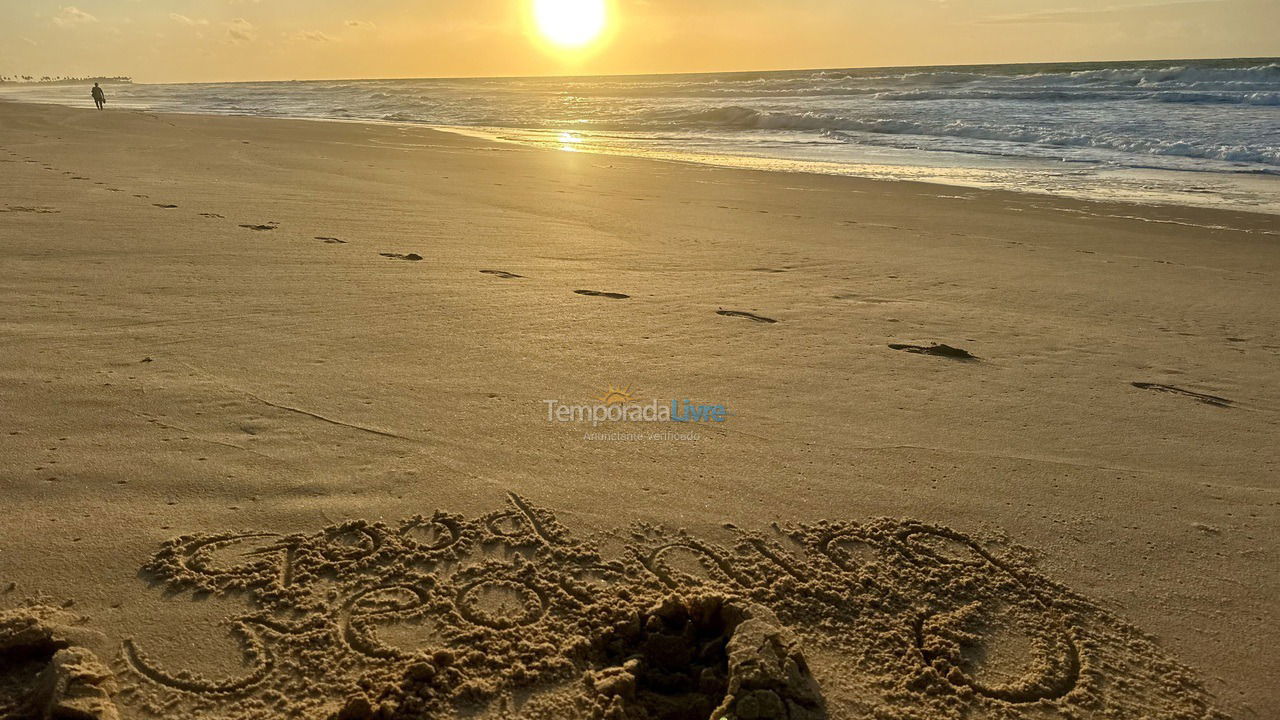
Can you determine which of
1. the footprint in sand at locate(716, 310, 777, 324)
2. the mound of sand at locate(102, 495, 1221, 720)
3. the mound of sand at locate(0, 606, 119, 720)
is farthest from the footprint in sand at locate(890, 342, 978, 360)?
the mound of sand at locate(0, 606, 119, 720)

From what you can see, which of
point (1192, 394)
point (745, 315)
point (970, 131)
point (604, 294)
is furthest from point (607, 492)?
point (970, 131)

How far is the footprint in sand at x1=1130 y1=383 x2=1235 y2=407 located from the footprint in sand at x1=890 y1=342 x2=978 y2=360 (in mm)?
640

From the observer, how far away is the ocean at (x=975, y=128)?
35.4 feet

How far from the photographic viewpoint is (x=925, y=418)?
2.70 meters

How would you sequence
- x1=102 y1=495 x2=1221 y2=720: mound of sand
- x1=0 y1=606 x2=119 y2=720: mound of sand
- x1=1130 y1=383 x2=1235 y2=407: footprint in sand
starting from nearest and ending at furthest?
x1=0 y1=606 x2=119 y2=720: mound of sand
x1=102 y1=495 x2=1221 y2=720: mound of sand
x1=1130 y1=383 x2=1235 y2=407: footprint in sand

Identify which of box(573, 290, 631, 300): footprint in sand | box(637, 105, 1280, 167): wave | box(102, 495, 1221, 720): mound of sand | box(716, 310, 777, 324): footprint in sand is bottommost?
box(102, 495, 1221, 720): mound of sand

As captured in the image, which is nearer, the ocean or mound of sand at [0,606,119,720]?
mound of sand at [0,606,119,720]

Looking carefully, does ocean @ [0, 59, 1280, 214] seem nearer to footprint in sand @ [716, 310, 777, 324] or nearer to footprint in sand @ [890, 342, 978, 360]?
footprint in sand @ [890, 342, 978, 360]

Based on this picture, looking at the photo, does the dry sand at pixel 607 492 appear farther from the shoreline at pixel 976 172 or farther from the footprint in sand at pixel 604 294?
the shoreline at pixel 976 172

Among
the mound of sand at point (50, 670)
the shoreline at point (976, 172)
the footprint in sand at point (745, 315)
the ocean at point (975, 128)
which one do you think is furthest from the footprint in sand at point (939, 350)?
the ocean at point (975, 128)

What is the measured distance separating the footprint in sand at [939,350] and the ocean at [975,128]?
6814 mm

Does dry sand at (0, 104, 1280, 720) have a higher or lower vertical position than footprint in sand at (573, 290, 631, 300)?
lower

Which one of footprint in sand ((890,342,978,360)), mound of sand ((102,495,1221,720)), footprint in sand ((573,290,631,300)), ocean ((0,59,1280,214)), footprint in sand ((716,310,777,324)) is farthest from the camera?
ocean ((0,59,1280,214))

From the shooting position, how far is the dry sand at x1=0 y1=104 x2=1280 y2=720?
154 cm
